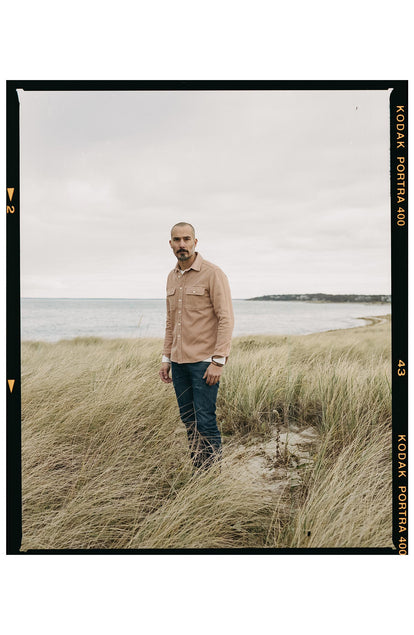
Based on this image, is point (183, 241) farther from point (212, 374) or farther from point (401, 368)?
point (401, 368)

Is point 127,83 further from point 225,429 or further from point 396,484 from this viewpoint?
point 396,484

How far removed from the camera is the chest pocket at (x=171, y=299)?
2.22 meters

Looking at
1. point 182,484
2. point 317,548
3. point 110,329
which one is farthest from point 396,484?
point 110,329

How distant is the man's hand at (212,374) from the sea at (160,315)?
1.24ft

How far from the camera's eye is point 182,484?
210 centimetres

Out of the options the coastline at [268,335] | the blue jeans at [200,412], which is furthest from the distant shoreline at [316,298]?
the blue jeans at [200,412]

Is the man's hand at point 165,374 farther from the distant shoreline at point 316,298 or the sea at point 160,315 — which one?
the distant shoreline at point 316,298

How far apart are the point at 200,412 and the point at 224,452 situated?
371mm

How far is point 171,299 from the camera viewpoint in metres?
2.25

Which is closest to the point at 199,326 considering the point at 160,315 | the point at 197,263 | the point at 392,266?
the point at 197,263

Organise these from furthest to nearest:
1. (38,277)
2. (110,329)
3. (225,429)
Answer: (110,329), (225,429), (38,277)

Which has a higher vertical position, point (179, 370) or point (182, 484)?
point (179, 370)

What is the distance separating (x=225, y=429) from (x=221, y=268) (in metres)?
1.22

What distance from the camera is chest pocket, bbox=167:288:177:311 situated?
222 centimetres
